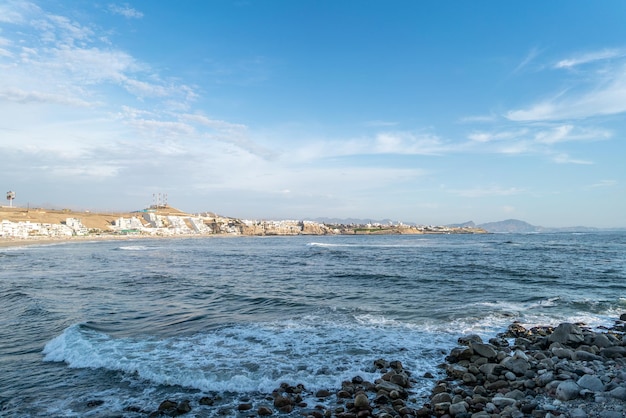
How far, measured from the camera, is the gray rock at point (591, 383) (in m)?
6.13

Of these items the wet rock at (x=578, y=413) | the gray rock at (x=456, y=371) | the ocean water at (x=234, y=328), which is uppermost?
the wet rock at (x=578, y=413)

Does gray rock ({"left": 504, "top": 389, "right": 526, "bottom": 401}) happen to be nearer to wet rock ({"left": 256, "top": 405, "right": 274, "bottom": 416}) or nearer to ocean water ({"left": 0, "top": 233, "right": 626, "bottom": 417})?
ocean water ({"left": 0, "top": 233, "right": 626, "bottom": 417})

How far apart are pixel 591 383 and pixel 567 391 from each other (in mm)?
634

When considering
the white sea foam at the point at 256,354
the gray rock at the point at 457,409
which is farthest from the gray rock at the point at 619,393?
the white sea foam at the point at 256,354

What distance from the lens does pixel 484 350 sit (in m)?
8.18

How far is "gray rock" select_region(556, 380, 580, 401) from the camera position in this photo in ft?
19.4

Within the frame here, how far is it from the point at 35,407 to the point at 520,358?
→ 29.9ft

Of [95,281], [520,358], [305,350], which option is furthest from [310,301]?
[95,281]

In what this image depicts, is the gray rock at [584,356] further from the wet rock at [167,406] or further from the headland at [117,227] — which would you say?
the headland at [117,227]

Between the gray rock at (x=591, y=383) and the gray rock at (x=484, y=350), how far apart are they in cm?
182

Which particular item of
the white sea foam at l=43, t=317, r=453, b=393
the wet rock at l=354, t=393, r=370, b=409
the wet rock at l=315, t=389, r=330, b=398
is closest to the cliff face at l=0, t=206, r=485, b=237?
the white sea foam at l=43, t=317, r=453, b=393

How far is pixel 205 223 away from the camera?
501ft

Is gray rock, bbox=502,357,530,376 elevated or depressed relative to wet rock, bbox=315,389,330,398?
elevated

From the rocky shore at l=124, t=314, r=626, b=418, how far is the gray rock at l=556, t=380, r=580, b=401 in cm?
2
